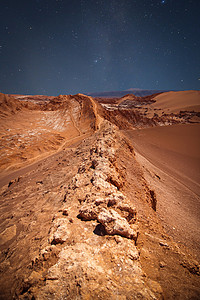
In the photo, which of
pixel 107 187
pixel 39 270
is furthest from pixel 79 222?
pixel 107 187

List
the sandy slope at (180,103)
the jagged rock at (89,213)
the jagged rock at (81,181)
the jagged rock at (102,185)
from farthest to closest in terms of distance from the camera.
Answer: the sandy slope at (180,103) → the jagged rock at (81,181) → the jagged rock at (102,185) → the jagged rock at (89,213)

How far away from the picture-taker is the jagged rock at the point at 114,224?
129 centimetres

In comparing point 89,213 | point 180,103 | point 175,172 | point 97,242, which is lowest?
point 175,172

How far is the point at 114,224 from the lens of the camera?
133 centimetres

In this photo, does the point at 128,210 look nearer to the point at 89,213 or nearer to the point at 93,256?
the point at 89,213

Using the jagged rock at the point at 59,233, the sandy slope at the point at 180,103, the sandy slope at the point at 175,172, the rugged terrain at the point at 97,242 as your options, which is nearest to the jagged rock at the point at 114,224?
the rugged terrain at the point at 97,242

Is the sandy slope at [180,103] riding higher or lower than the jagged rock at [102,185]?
higher

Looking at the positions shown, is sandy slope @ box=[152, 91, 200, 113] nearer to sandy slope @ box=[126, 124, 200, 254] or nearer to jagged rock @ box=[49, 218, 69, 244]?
sandy slope @ box=[126, 124, 200, 254]

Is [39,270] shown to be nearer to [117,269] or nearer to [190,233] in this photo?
[117,269]

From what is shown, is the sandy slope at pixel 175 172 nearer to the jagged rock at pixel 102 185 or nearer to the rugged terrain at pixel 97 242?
A: the rugged terrain at pixel 97 242

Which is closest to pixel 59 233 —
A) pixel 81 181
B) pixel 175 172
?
pixel 81 181

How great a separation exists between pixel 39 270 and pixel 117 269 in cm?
64

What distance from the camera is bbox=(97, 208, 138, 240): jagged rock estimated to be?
1287mm

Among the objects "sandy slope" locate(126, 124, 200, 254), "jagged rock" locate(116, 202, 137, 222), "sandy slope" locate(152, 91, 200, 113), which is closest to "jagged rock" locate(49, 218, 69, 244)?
"jagged rock" locate(116, 202, 137, 222)
